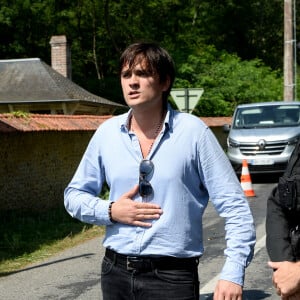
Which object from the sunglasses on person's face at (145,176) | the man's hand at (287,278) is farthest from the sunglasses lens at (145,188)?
the man's hand at (287,278)

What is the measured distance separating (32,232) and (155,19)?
3790 cm

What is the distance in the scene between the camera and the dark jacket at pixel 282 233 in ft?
8.92

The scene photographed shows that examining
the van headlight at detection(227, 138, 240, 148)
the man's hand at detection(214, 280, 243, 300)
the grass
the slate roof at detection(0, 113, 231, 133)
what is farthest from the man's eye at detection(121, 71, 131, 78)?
the van headlight at detection(227, 138, 240, 148)

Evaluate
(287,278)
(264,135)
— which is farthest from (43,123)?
(287,278)

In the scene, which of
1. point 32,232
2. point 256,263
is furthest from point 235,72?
point 256,263

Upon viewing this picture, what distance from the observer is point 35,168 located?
46.0ft

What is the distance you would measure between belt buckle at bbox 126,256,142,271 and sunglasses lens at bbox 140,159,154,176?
0.34 metres

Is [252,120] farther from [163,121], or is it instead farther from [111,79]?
[111,79]

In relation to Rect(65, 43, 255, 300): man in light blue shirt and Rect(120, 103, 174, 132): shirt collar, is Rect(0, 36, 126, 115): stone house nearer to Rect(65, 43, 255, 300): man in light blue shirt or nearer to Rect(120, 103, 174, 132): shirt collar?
Rect(120, 103, 174, 132): shirt collar

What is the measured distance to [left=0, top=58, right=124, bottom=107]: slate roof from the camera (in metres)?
28.9

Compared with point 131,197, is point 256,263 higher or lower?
lower

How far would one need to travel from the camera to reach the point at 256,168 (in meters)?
17.9

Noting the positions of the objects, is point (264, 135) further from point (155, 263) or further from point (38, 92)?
point (155, 263)

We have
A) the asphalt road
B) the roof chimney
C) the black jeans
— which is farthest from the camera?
the roof chimney
